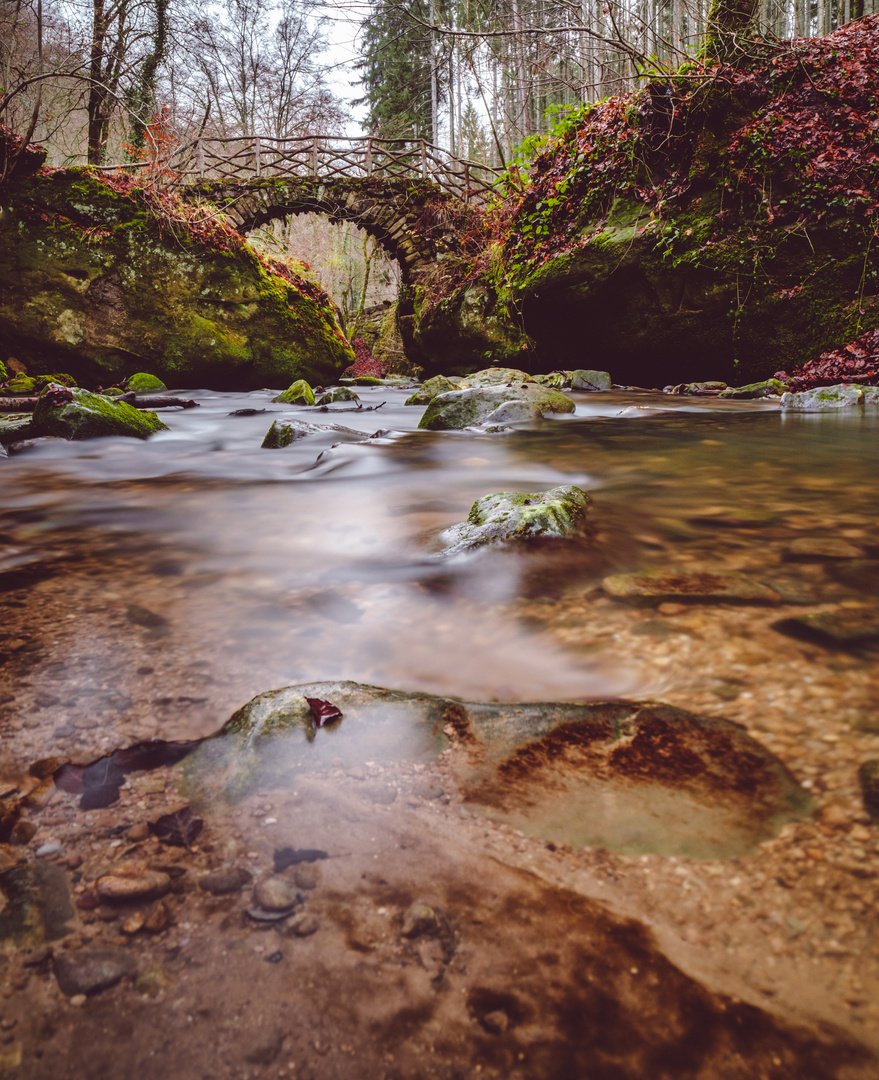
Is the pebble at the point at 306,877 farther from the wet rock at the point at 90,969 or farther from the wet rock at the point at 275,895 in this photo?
the wet rock at the point at 90,969

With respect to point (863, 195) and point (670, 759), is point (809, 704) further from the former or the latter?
point (863, 195)

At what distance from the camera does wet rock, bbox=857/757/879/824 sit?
0.95 m

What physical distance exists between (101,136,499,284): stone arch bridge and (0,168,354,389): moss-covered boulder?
6.54 meters

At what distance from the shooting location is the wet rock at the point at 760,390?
8.40 metres

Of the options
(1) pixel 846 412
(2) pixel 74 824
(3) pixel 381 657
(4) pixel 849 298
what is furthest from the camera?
(4) pixel 849 298

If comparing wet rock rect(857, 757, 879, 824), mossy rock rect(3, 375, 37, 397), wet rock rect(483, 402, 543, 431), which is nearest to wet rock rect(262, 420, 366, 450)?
wet rock rect(483, 402, 543, 431)

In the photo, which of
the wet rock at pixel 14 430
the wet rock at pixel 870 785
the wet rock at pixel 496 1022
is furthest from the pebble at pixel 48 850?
the wet rock at pixel 14 430

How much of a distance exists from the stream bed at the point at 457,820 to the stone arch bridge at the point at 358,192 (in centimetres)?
1613

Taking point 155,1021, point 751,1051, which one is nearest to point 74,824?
point 155,1021

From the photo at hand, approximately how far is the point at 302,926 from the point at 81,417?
619 cm

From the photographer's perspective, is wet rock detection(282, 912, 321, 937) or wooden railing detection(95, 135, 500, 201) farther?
wooden railing detection(95, 135, 500, 201)

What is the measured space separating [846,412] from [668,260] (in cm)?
315

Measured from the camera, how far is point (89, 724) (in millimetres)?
1286

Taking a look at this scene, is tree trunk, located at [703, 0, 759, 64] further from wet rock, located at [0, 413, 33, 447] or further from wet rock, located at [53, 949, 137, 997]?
wet rock, located at [53, 949, 137, 997]
